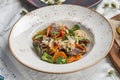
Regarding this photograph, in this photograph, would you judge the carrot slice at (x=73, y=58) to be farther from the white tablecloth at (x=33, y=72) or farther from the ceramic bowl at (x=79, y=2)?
the ceramic bowl at (x=79, y=2)

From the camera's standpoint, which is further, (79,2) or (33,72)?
(79,2)

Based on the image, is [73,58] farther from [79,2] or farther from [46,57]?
[79,2]

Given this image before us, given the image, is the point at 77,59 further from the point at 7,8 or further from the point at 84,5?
the point at 7,8

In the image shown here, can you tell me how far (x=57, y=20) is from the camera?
108 centimetres

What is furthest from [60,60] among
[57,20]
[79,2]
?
[79,2]

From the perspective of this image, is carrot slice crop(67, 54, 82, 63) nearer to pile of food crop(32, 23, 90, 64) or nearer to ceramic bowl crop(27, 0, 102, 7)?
pile of food crop(32, 23, 90, 64)

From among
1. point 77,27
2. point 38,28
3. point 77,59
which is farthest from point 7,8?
point 77,59

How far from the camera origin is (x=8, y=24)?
1.15 m

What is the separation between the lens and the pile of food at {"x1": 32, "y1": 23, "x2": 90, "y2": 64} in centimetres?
94

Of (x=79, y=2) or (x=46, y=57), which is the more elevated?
(x=79, y=2)

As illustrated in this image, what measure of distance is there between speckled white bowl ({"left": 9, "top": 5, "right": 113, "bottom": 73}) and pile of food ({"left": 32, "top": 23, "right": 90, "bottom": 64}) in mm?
26

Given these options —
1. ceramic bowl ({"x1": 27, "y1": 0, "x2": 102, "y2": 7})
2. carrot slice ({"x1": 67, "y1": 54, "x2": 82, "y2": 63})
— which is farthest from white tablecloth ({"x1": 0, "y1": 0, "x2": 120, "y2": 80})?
ceramic bowl ({"x1": 27, "y1": 0, "x2": 102, "y2": 7})

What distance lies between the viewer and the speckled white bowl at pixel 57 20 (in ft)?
2.90

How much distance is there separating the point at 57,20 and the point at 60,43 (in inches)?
5.2
